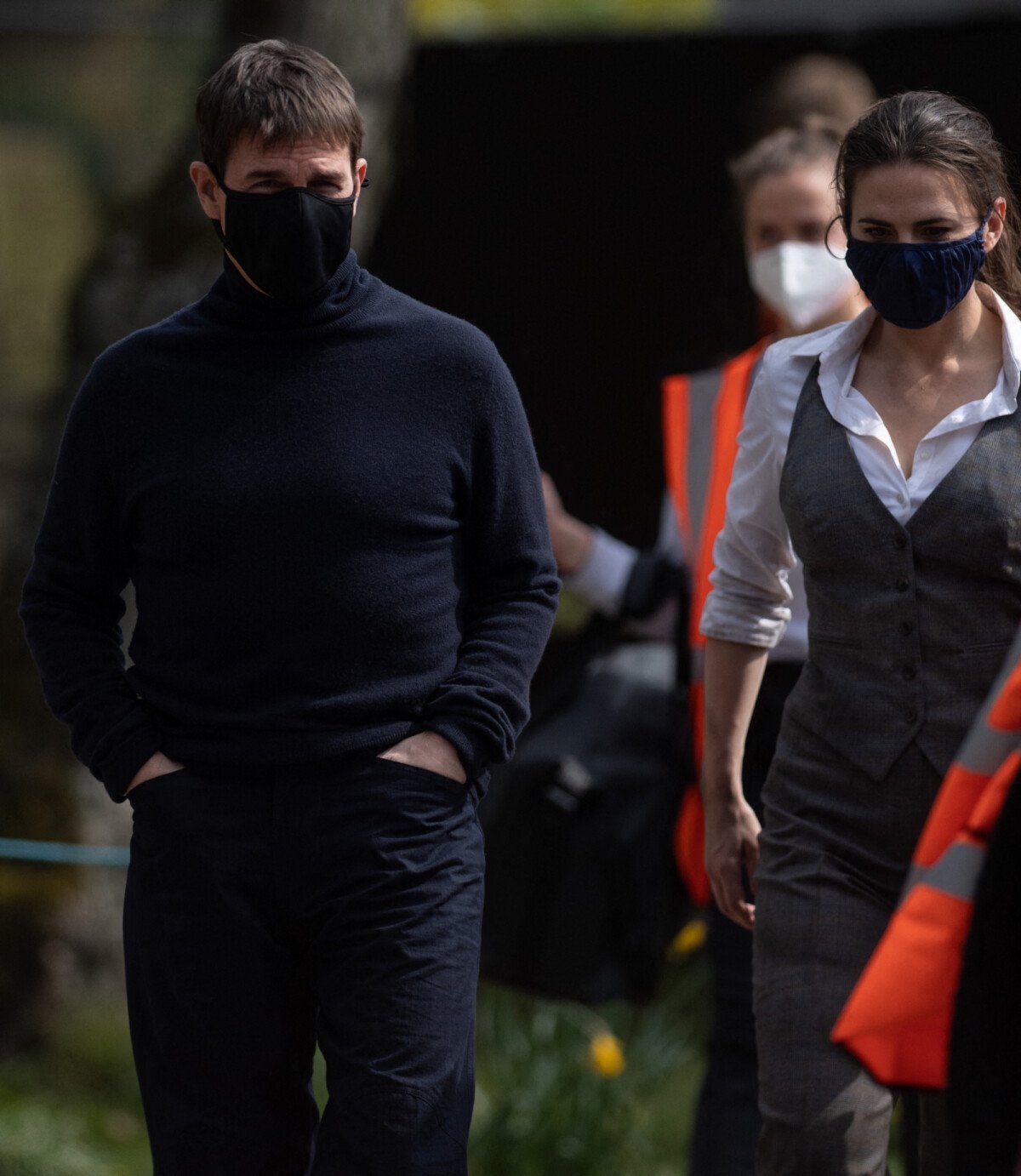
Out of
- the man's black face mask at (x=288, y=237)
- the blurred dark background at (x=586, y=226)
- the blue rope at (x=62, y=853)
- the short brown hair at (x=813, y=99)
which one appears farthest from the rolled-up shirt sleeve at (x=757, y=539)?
the blurred dark background at (x=586, y=226)

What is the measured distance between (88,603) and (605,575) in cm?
137

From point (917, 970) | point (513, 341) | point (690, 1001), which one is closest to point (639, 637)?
point (513, 341)

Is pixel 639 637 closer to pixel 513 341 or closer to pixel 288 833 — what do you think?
pixel 513 341

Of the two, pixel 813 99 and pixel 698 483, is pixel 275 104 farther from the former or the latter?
pixel 813 99

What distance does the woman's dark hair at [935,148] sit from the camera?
256cm

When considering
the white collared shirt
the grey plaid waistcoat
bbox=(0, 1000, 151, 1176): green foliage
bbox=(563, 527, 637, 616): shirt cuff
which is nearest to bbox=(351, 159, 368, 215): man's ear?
the white collared shirt

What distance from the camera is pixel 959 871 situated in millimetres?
2117

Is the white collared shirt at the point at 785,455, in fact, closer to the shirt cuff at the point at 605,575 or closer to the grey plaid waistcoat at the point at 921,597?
the grey plaid waistcoat at the point at 921,597

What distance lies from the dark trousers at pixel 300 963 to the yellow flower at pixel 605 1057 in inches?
60.6

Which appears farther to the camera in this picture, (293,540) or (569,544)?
(569,544)

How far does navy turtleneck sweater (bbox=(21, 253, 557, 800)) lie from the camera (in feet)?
8.60

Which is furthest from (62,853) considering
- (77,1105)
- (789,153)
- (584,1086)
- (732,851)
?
(789,153)

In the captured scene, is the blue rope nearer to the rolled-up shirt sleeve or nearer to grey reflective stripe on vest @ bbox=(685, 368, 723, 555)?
grey reflective stripe on vest @ bbox=(685, 368, 723, 555)

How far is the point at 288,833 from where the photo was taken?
8.54 feet
